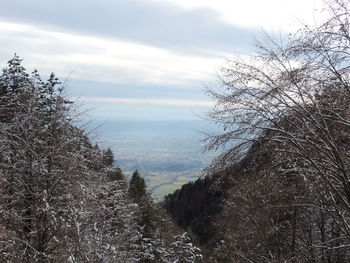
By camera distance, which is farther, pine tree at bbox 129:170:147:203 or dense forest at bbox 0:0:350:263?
pine tree at bbox 129:170:147:203

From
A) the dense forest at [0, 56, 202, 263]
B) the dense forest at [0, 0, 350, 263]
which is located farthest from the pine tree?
the dense forest at [0, 56, 202, 263]

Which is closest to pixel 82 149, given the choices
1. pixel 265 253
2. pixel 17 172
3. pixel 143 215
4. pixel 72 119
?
pixel 72 119

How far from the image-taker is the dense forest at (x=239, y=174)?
493 centimetres

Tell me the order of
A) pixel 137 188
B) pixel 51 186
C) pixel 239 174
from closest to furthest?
pixel 239 174
pixel 51 186
pixel 137 188

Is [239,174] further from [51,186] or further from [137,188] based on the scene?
[137,188]

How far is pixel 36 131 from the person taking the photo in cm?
1114

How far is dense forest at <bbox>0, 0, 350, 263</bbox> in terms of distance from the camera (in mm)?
4930

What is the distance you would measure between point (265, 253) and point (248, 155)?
956 centimetres

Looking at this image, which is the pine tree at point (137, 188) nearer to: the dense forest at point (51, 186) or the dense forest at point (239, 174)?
the dense forest at point (239, 174)

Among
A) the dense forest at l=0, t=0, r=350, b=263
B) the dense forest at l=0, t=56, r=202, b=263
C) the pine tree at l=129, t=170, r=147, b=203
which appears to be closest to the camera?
the dense forest at l=0, t=0, r=350, b=263

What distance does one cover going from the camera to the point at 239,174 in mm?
5355

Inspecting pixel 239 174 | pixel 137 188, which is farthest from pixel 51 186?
pixel 137 188

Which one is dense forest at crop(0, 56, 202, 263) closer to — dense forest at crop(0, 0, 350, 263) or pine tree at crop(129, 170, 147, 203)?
dense forest at crop(0, 0, 350, 263)

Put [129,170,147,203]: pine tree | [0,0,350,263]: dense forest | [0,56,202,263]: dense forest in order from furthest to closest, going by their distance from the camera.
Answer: [129,170,147,203]: pine tree
[0,56,202,263]: dense forest
[0,0,350,263]: dense forest
